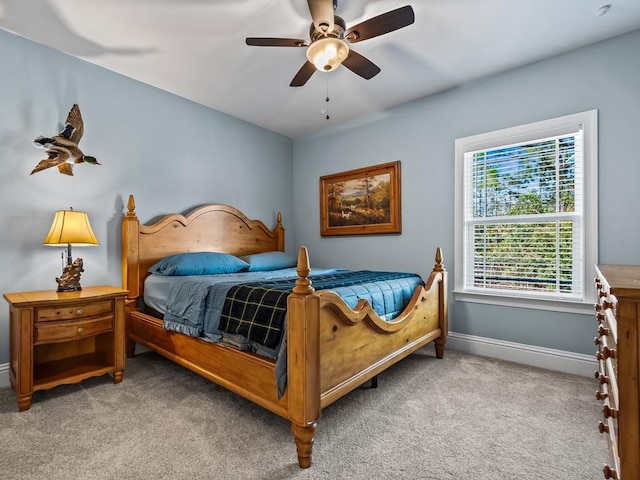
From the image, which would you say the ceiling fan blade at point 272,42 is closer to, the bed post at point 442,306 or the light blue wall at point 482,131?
the light blue wall at point 482,131

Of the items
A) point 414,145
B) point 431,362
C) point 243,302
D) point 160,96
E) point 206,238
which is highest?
point 160,96

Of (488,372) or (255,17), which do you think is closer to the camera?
(255,17)

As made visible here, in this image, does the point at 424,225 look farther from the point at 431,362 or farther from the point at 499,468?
the point at 499,468

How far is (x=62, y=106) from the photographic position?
8.45 feet

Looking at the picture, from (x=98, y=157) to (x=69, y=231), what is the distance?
32.1 inches

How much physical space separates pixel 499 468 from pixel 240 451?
120 cm

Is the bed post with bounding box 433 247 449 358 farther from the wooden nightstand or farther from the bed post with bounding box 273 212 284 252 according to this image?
the wooden nightstand

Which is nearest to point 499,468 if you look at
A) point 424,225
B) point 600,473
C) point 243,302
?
point 600,473

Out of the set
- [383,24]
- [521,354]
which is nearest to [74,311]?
[383,24]

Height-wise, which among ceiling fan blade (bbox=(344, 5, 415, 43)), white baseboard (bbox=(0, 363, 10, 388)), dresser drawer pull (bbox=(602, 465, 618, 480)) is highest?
ceiling fan blade (bbox=(344, 5, 415, 43))

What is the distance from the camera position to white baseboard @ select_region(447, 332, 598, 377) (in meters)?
2.49

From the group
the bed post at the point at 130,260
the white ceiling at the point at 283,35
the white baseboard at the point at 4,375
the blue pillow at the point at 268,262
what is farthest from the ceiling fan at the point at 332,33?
the white baseboard at the point at 4,375

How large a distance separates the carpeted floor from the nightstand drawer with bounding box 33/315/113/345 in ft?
1.31

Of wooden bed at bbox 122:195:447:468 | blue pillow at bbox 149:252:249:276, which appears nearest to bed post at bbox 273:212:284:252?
wooden bed at bbox 122:195:447:468
